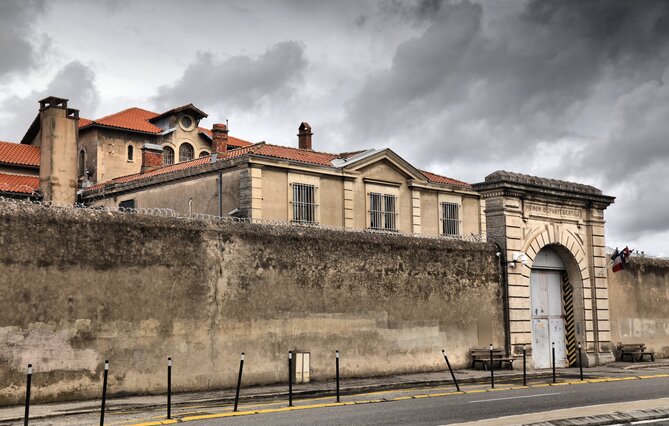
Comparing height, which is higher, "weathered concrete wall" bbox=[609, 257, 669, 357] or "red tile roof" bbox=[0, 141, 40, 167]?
"red tile roof" bbox=[0, 141, 40, 167]

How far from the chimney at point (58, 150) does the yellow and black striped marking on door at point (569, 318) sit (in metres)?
20.9

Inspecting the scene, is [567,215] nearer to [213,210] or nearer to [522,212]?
[522,212]

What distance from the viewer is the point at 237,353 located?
20.9m

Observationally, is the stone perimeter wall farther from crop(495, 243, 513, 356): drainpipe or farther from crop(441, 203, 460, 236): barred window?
crop(441, 203, 460, 236): barred window

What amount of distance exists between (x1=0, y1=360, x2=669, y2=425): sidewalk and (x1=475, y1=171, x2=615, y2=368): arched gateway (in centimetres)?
152

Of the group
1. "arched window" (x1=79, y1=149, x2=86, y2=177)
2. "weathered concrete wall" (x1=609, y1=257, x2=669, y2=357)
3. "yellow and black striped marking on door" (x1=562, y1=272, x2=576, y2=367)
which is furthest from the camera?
"arched window" (x1=79, y1=149, x2=86, y2=177)

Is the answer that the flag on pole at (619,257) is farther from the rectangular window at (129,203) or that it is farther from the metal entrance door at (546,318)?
the rectangular window at (129,203)

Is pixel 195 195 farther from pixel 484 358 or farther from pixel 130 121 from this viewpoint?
pixel 130 121

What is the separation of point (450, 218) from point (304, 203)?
10079mm

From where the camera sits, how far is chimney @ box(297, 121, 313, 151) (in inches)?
1713

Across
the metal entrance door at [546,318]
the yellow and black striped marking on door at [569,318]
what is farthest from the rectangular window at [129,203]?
the yellow and black striped marking on door at [569,318]

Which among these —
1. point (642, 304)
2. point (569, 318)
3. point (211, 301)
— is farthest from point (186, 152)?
point (211, 301)

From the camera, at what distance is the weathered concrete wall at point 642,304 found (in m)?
31.7

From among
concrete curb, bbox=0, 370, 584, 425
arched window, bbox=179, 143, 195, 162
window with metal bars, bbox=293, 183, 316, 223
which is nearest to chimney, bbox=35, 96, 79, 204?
window with metal bars, bbox=293, 183, 316, 223
